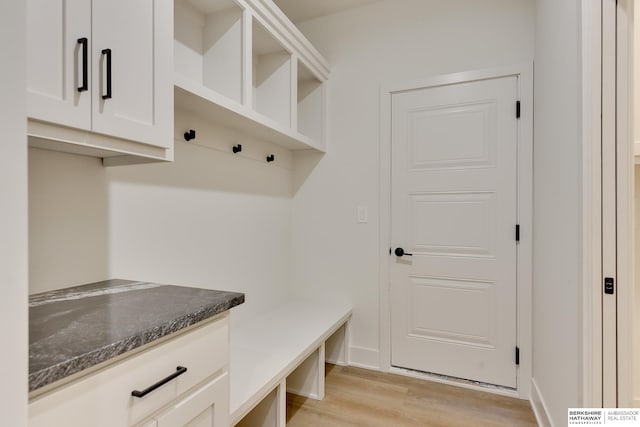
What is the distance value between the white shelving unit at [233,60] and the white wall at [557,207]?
4.62 feet

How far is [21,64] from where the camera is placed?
531mm

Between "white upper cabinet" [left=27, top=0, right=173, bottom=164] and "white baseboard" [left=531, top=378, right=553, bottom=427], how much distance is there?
86.7 inches

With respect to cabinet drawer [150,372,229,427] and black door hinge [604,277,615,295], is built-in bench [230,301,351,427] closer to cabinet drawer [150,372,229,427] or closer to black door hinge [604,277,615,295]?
cabinet drawer [150,372,229,427]

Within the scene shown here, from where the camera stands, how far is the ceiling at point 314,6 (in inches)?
100

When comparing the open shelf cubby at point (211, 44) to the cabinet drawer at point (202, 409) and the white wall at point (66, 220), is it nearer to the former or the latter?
the white wall at point (66, 220)

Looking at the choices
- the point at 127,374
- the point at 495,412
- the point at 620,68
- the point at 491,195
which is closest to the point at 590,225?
the point at 620,68

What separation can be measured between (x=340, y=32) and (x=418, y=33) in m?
0.60

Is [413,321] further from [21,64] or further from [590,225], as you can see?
[21,64]

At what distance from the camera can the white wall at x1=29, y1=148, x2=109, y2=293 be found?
1.14 m

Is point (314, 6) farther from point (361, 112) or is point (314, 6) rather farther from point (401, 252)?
point (401, 252)

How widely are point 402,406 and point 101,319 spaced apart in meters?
1.80

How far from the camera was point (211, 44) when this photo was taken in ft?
5.86

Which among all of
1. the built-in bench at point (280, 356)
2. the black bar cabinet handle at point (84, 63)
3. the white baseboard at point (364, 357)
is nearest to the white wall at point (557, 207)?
the white baseboard at point (364, 357)

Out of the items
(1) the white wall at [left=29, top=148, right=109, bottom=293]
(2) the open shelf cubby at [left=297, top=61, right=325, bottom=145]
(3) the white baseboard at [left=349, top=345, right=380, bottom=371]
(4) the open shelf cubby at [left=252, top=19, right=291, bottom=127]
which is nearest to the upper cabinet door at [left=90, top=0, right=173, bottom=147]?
(1) the white wall at [left=29, top=148, right=109, bottom=293]
